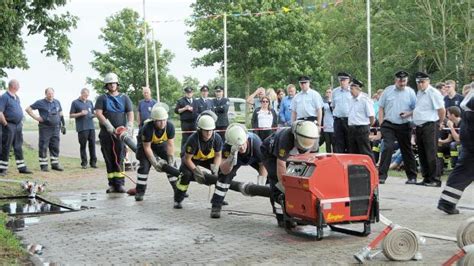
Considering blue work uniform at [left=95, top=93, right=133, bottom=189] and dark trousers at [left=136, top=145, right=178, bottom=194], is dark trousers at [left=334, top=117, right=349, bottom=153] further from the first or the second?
blue work uniform at [left=95, top=93, right=133, bottom=189]

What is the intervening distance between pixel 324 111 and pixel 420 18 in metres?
26.6

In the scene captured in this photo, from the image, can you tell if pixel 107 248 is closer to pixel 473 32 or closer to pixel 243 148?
pixel 243 148

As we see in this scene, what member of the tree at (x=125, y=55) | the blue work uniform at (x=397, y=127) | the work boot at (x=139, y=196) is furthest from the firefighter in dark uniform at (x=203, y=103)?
the tree at (x=125, y=55)

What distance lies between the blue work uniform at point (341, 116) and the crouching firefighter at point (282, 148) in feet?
15.4

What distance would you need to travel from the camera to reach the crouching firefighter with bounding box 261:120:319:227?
7.91 m

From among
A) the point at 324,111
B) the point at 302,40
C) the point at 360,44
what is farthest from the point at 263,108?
the point at 360,44

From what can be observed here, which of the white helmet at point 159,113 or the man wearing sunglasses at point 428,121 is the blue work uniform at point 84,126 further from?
the man wearing sunglasses at point 428,121

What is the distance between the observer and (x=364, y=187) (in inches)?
295

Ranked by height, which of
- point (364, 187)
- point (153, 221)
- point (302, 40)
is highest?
point (302, 40)

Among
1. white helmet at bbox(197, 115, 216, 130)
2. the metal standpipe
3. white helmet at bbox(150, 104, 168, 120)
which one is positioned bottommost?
the metal standpipe

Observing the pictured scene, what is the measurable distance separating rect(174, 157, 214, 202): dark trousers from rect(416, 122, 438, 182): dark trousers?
432cm

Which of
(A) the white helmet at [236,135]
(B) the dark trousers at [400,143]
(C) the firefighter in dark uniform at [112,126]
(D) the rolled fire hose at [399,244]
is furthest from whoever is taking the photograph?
(B) the dark trousers at [400,143]

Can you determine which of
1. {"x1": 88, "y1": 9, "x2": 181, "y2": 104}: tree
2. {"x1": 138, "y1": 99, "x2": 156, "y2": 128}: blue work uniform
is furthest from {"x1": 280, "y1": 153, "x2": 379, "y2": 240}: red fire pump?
{"x1": 88, "y1": 9, "x2": 181, "y2": 104}: tree

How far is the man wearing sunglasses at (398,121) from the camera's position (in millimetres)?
12820
